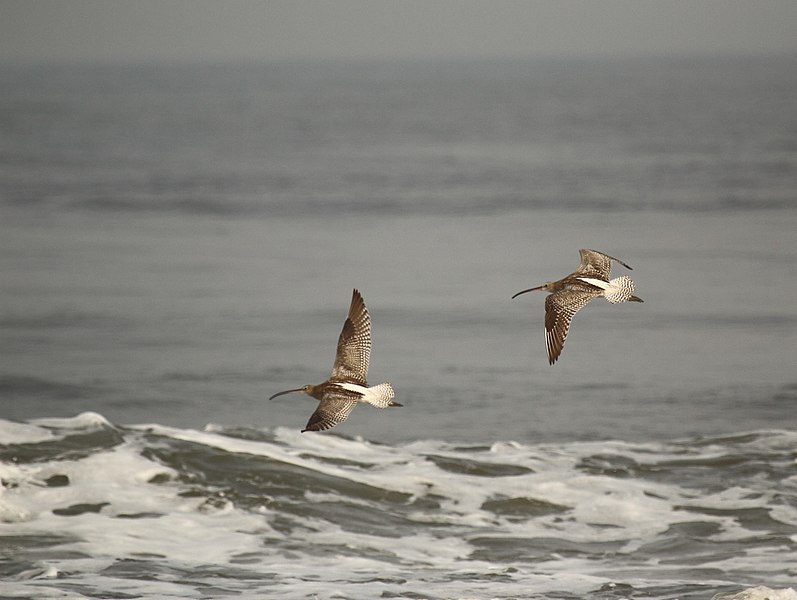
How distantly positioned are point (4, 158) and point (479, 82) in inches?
2269

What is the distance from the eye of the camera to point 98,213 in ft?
101

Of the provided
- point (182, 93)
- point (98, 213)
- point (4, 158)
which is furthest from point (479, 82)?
point (98, 213)

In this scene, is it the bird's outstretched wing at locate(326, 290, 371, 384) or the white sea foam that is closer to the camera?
the bird's outstretched wing at locate(326, 290, 371, 384)

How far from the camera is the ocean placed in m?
11.4

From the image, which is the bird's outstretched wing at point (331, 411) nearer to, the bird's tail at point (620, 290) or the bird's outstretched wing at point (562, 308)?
the bird's outstretched wing at point (562, 308)

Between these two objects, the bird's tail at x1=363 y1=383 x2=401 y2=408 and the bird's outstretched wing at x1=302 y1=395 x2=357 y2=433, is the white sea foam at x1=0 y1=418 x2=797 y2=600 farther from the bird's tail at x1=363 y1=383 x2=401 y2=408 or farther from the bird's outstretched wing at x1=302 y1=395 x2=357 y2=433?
the bird's tail at x1=363 y1=383 x2=401 y2=408

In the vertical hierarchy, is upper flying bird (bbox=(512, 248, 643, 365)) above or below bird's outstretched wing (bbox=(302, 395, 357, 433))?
above

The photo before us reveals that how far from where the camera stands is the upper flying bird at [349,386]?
28.6 ft

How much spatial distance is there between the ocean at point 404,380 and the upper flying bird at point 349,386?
5.54ft

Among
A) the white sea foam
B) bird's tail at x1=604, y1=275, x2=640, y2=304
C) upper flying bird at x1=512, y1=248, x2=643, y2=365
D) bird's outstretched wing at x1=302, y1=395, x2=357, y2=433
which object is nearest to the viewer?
bird's outstretched wing at x1=302, y1=395, x2=357, y2=433

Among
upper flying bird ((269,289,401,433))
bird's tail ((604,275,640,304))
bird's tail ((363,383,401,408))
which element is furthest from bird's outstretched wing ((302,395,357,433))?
bird's tail ((604,275,640,304))

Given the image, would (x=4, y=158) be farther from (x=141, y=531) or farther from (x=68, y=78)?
(x=68, y=78)

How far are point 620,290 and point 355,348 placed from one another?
1708mm

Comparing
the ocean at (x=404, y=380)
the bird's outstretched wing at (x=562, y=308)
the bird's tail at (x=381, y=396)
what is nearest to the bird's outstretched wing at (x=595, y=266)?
the bird's outstretched wing at (x=562, y=308)
